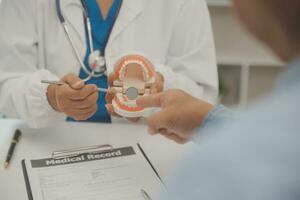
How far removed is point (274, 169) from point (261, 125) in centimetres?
4

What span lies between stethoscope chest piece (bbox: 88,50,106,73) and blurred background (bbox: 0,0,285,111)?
1.40m

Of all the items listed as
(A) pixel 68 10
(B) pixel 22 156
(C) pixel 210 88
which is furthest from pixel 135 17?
(B) pixel 22 156

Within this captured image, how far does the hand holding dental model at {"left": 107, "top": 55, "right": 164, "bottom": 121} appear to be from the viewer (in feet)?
3.22

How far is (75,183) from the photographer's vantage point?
84cm

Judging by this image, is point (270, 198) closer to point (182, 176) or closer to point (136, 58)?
point (182, 176)

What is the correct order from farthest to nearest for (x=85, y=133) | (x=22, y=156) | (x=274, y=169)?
1. (x=85, y=133)
2. (x=22, y=156)
3. (x=274, y=169)

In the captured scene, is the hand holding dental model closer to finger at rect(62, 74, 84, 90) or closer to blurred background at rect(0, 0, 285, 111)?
finger at rect(62, 74, 84, 90)

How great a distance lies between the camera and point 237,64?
99.0 inches

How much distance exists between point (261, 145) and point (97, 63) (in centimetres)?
86

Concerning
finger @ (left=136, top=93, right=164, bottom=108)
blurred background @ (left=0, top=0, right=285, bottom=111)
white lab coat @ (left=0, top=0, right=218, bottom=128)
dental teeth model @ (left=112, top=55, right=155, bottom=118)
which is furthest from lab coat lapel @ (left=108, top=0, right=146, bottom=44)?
blurred background @ (left=0, top=0, right=285, bottom=111)

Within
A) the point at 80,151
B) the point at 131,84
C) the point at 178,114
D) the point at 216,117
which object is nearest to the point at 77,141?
the point at 80,151

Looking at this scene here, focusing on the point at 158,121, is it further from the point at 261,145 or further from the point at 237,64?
the point at 237,64

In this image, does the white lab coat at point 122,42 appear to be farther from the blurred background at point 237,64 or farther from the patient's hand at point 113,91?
the blurred background at point 237,64

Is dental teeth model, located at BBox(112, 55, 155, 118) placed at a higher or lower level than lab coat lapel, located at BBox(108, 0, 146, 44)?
lower
